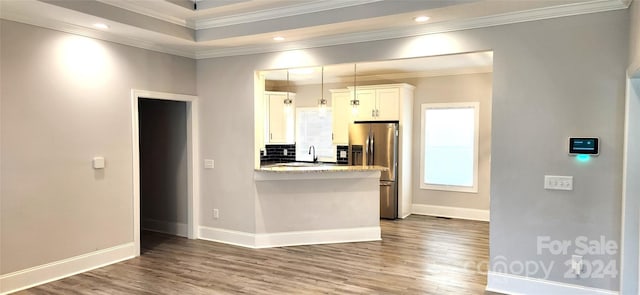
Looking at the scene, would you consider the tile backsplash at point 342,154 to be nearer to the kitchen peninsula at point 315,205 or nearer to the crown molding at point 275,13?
the kitchen peninsula at point 315,205

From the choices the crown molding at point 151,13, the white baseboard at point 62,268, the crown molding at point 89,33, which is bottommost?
the white baseboard at point 62,268

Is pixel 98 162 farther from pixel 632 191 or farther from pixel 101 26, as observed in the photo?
pixel 632 191

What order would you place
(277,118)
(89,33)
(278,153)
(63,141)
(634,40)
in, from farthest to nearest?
(278,153) < (277,118) < (89,33) < (63,141) < (634,40)

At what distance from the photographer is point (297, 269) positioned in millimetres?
4125

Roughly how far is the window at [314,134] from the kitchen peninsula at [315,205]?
8.10ft

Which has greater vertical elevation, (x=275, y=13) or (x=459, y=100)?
(x=275, y=13)

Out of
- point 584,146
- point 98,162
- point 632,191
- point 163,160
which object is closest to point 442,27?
point 584,146

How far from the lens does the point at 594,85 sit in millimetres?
3211

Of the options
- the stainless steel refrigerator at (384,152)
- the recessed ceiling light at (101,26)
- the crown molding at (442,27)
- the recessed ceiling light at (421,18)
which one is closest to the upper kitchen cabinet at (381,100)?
the stainless steel refrigerator at (384,152)

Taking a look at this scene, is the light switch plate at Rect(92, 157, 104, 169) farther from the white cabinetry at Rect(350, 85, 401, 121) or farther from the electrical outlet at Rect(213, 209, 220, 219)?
the white cabinetry at Rect(350, 85, 401, 121)

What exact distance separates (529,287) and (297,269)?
7.15ft

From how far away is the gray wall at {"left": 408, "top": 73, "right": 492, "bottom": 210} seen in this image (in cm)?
639

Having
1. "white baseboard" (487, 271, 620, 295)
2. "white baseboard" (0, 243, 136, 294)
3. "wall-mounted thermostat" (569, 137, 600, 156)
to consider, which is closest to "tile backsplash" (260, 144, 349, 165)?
"white baseboard" (0, 243, 136, 294)

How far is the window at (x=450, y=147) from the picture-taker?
656cm
